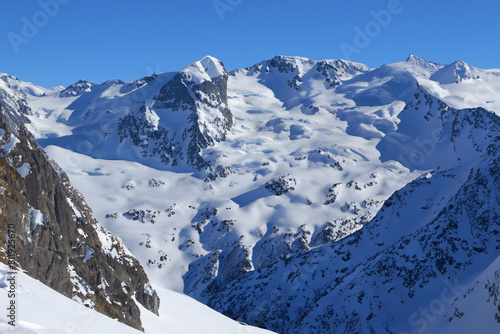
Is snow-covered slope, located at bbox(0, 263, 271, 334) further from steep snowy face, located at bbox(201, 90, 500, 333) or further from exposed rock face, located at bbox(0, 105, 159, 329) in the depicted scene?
steep snowy face, located at bbox(201, 90, 500, 333)

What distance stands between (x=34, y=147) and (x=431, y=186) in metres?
121

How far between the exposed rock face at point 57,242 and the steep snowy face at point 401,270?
54562 mm

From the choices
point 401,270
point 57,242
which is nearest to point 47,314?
point 57,242

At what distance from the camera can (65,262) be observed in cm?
5981

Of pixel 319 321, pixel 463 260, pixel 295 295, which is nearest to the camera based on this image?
pixel 463 260

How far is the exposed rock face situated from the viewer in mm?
54603

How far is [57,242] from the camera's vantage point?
63.5 meters

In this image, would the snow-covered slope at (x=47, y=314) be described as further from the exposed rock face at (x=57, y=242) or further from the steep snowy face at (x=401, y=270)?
the steep snowy face at (x=401, y=270)

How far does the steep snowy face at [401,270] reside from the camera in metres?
115

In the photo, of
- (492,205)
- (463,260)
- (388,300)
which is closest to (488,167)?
(492,205)

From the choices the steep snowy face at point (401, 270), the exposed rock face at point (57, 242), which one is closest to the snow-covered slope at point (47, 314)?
the exposed rock face at point (57, 242)

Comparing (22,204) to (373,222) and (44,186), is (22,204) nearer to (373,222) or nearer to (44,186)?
(44,186)

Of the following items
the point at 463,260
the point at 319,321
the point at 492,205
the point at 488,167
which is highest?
the point at 488,167

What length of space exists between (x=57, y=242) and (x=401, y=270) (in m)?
84.6
